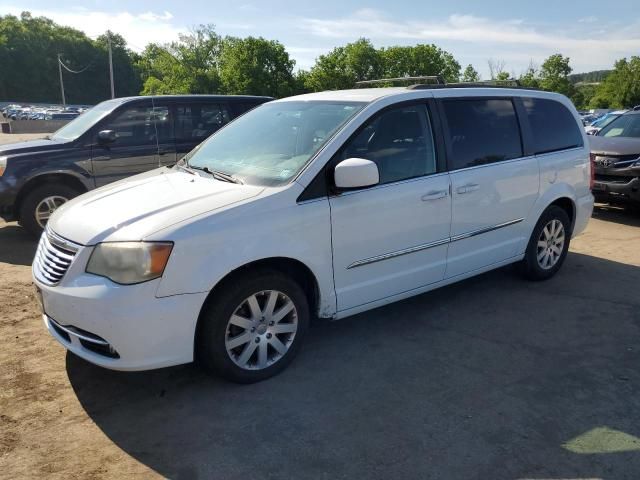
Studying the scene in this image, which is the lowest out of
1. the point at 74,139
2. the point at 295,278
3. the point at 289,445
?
the point at 289,445

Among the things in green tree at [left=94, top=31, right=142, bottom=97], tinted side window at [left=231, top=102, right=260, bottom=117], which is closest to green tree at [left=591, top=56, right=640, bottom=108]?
tinted side window at [left=231, top=102, right=260, bottom=117]

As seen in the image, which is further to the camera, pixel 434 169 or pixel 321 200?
pixel 434 169

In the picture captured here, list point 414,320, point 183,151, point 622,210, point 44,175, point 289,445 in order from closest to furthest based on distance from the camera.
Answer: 1. point 289,445
2. point 414,320
3. point 44,175
4. point 183,151
5. point 622,210

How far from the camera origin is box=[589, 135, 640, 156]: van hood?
27.3ft

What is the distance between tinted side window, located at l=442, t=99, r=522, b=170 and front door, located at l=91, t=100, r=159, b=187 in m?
4.51

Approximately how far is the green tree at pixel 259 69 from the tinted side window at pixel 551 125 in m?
56.5

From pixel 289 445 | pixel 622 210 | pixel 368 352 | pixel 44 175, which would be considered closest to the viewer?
pixel 289 445

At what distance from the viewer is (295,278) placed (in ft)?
12.1

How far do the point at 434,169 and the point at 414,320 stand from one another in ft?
4.16

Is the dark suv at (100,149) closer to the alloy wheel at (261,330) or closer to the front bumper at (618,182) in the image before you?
the alloy wheel at (261,330)

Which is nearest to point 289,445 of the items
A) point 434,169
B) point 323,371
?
point 323,371

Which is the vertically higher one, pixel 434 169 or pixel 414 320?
pixel 434 169

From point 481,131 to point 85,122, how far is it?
5388mm

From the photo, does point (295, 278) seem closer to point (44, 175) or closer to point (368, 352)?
point (368, 352)
